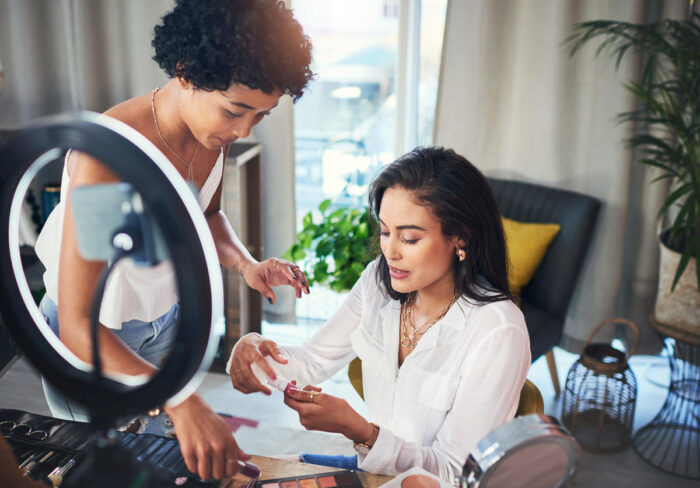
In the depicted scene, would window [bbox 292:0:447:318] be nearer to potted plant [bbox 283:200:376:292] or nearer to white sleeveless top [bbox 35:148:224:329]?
potted plant [bbox 283:200:376:292]

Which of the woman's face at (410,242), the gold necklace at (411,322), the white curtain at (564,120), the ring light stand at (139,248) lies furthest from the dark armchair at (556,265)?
the ring light stand at (139,248)

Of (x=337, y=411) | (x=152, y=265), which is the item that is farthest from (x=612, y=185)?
(x=152, y=265)

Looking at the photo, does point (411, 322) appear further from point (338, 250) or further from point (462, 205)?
point (338, 250)

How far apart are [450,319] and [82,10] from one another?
2.55 m

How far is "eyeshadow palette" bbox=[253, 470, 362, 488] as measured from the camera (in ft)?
3.51

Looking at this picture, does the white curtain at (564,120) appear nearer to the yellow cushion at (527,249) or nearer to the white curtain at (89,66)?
the yellow cushion at (527,249)

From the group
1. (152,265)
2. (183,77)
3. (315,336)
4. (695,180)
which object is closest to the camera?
(152,265)

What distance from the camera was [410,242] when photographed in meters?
1.40

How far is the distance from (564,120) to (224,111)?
2.39 m

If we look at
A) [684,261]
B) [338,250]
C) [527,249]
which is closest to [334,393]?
[338,250]

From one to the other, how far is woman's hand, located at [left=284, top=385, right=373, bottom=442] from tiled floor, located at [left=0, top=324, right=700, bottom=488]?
1.47 metres

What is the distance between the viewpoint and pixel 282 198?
3.31m

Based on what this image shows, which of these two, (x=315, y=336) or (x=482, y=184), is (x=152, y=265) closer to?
(x=482, y=184)

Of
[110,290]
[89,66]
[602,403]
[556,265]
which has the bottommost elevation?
[602,403]
